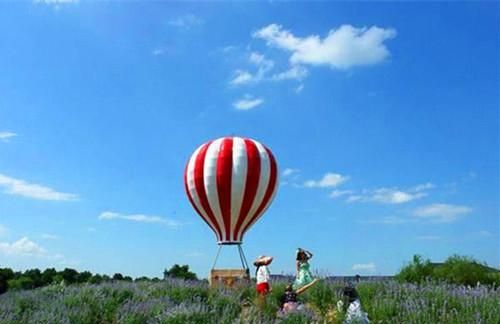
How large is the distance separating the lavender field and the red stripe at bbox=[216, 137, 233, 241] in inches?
466

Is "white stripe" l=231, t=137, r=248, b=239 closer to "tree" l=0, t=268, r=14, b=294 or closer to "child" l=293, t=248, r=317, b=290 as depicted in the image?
"tree" l=0, t=268, r=14, b=294

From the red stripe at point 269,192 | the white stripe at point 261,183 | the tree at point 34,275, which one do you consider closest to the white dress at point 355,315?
the white stripe at point 261,183

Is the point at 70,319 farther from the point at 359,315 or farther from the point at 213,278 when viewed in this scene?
the point at 213,278

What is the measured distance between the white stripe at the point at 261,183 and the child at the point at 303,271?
34.3 feet

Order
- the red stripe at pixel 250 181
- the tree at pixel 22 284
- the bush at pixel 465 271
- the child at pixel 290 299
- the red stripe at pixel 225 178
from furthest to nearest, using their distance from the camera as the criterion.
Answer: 1. the bush at pixel 465 271
2. the red stripe at pixel 250 181
3. the red stripe at pixel 225 178
4. the tree at pixel 22 284
5. the child at pixel 290 299

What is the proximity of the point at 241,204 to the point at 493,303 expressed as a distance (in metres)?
16.6

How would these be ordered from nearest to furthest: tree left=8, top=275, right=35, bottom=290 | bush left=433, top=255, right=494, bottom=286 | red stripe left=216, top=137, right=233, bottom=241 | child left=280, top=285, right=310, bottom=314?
child left=280, top=285, right=310, bottom=314 < tree left=8, top=275, right=35, bottom=290 < red stripe left=216, top=137, right=233, bottom=241 < bush left=433, top=255, right=494, bottom=286

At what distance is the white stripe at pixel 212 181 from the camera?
2369 centimetres

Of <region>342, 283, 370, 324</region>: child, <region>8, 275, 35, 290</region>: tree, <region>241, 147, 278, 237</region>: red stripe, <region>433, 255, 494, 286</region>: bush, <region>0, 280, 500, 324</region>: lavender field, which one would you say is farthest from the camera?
<region>433, 255, 494, 286</region>: bush

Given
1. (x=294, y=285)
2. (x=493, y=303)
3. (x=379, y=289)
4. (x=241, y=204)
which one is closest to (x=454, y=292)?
(x=493, y=303)

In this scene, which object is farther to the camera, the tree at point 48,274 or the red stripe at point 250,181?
the tree at point 48,274

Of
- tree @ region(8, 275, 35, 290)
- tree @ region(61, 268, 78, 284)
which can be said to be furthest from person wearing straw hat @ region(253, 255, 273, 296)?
tree @ region(61, 268, 78, 284)

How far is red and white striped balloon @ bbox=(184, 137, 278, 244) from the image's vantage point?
23562mm

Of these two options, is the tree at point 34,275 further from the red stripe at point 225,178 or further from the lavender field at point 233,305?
the lavender field at point 233,305
